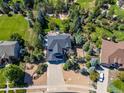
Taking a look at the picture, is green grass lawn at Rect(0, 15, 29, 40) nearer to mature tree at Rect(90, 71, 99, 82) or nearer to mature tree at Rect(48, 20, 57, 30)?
mature tree at Rect(48, 20, 57, 30)

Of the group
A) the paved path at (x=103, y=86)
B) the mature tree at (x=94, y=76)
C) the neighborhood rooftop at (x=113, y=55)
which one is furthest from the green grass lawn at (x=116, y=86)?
the neighborhood rooftop at (x=113, y=55)

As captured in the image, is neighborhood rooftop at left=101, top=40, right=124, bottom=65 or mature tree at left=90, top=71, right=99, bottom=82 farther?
neighborhood rooftop at left=101, top=40, right=124, bottom=65

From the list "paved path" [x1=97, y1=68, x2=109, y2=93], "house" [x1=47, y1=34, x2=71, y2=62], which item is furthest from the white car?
"house" [x1=47, y1=34, x2=71, y2=62]

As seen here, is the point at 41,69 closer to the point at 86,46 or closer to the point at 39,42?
the point at 39,42

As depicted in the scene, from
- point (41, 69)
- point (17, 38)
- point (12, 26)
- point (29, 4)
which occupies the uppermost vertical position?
point (29, 4)

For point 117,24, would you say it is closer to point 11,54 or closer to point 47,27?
point 47,27

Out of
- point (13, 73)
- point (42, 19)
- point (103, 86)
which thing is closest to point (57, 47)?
point (42, 19)
